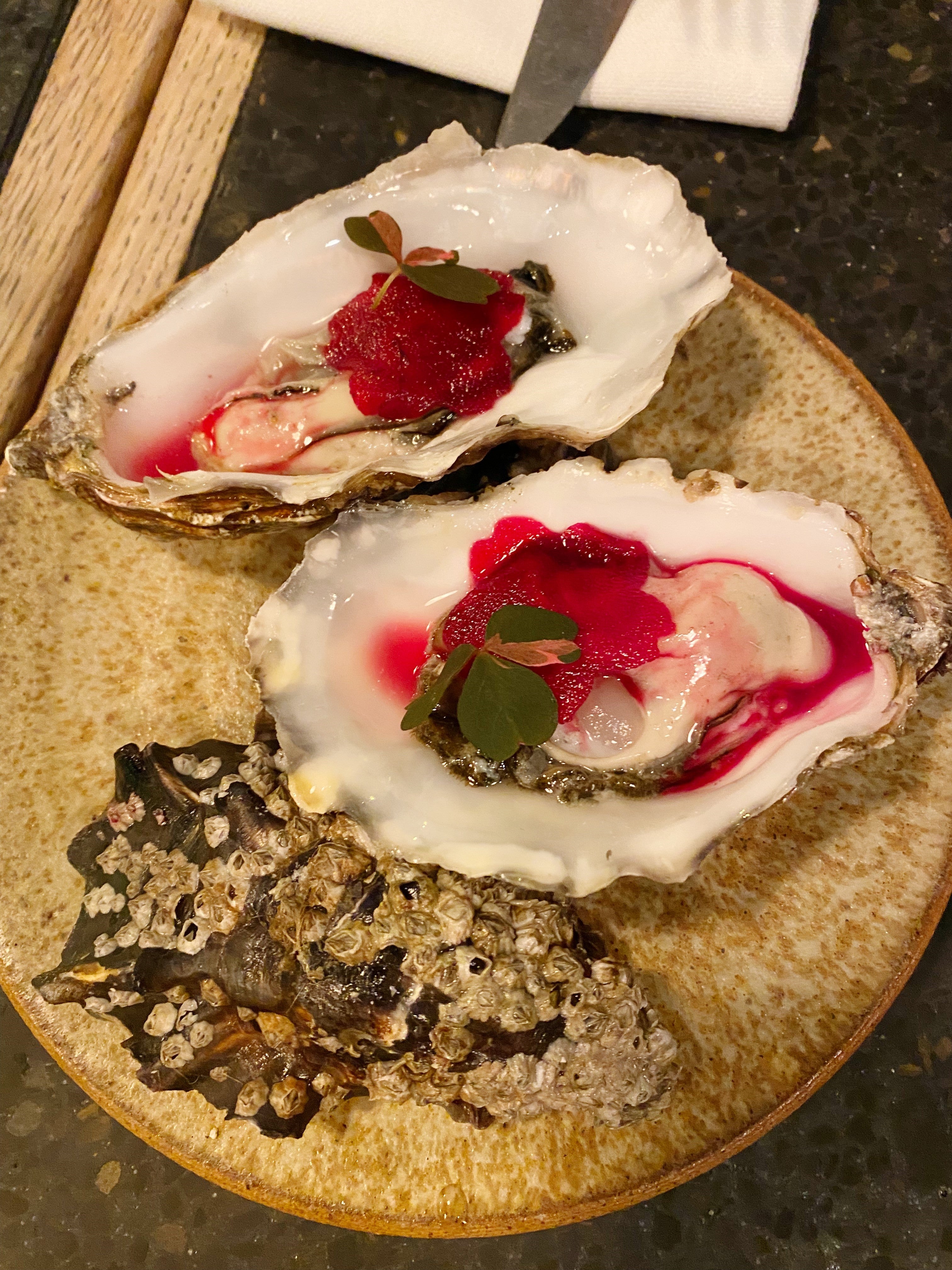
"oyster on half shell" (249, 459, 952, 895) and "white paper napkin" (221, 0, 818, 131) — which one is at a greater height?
"white paper napkin" (221, 0, 818, 131)

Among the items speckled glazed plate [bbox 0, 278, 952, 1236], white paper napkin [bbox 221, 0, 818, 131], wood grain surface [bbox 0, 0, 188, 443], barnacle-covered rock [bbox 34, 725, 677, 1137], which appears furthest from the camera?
wood grain surface [bbox 0, 0, 188, 443]

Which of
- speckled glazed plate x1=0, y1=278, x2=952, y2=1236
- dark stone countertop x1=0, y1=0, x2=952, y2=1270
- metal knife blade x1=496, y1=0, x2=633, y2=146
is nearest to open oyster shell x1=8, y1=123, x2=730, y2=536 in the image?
speckled glazed plate x1=0, y1=278, x2=952, y2=1236

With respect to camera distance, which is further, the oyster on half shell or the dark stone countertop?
the dark stone countertop

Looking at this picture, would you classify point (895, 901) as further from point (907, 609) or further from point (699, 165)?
point (699, 165)

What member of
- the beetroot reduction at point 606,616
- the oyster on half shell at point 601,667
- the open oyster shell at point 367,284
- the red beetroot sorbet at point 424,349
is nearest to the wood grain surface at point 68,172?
the open oyster shell at point 367,284

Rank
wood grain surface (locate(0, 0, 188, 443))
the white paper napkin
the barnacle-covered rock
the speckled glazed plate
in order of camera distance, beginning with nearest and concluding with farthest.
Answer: the barnacle-covered rock
the speckled glazed plate
the white paper napkin
wood grain surface (locate(0, 0, 188, 443))

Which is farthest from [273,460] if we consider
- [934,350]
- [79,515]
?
[934,350]

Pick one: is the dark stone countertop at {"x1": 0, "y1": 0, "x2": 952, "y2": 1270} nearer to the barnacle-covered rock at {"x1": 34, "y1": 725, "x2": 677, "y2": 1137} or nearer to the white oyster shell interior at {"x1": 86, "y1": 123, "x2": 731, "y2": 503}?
the white oyster shell interior at {"x1": 86, "y1": 123, "x2": 731, "y2": 503}

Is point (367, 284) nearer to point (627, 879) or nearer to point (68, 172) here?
point (68, 172)
